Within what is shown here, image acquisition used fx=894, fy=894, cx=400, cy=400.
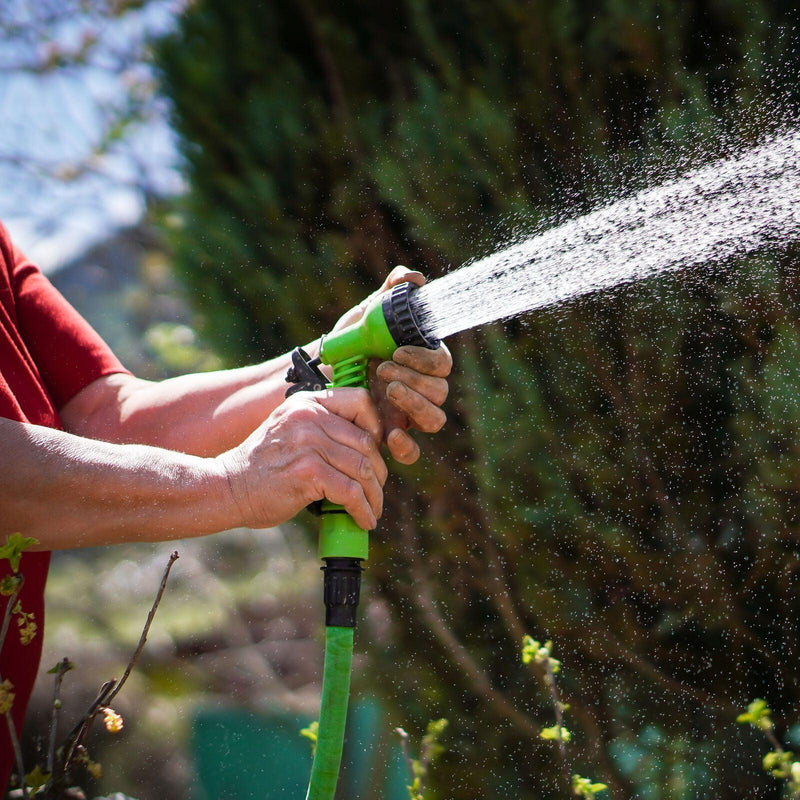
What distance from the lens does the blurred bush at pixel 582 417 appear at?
81.7 inches

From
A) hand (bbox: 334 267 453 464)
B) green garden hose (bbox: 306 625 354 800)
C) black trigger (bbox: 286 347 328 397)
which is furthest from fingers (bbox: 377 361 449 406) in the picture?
green garden hose (bbox: 306 625 354 800)

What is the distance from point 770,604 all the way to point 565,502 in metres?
0.54

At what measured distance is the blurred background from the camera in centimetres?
209

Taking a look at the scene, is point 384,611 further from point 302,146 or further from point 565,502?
point 302,146

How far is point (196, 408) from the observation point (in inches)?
69.8

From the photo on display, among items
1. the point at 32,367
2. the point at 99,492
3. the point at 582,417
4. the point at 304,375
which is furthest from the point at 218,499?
the point at 582,417

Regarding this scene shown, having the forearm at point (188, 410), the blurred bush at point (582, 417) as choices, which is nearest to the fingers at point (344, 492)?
the forearm at point (188, 410)

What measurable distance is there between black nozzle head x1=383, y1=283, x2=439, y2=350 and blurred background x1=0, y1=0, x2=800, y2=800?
0.89 meters

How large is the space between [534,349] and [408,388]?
0.95 metres

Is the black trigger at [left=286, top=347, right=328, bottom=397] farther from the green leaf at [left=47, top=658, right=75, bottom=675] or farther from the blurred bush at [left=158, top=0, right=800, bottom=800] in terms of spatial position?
the blurred bush at [left=158, top=0, right=800, bottom=800]

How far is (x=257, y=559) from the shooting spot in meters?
4.90

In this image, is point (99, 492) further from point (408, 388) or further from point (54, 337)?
point (54, 337)

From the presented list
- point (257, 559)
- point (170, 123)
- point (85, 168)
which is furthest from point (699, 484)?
point (85, 168)

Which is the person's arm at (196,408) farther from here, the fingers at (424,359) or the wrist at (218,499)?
the wrist at (218,499)
